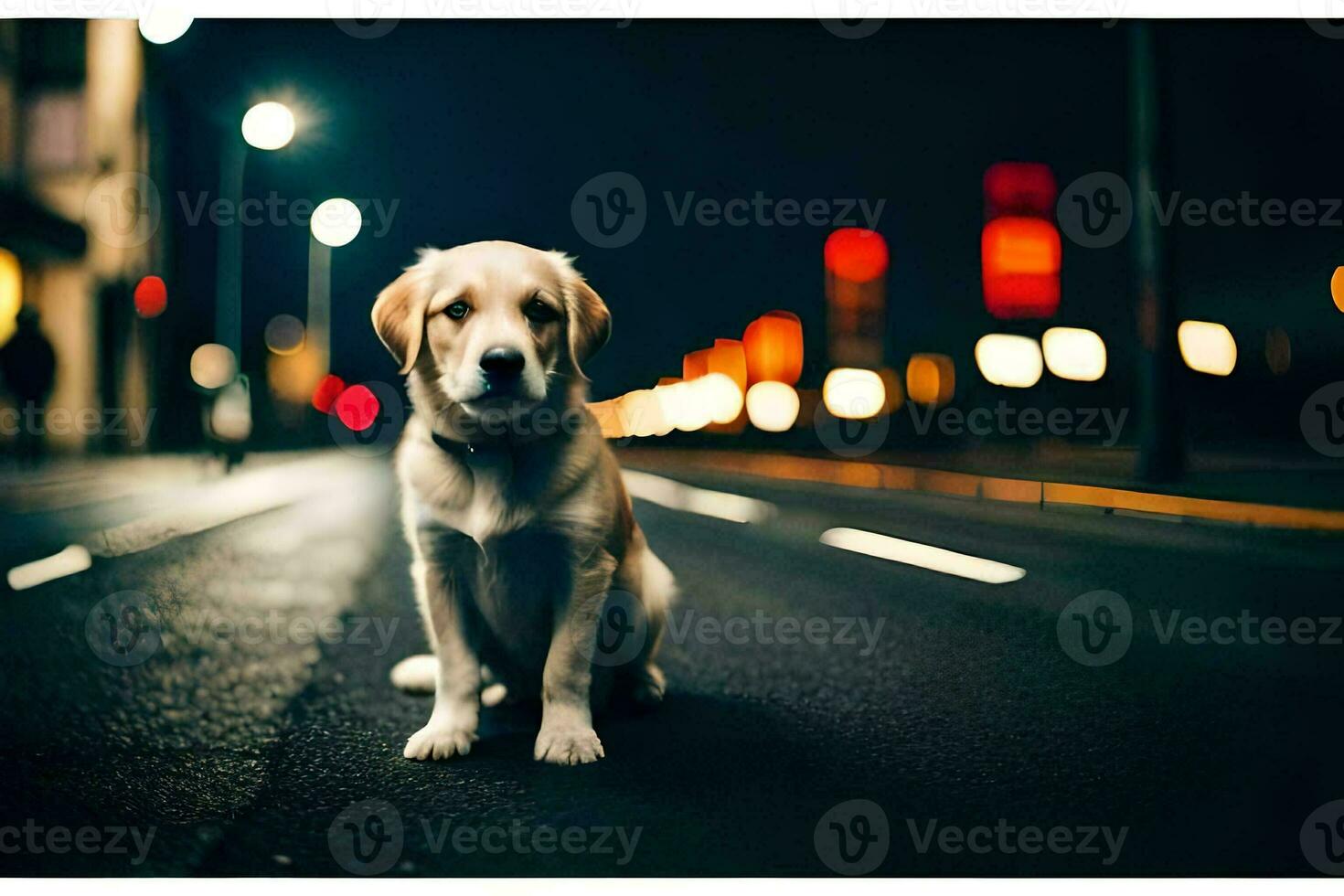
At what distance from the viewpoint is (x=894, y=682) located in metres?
3.93

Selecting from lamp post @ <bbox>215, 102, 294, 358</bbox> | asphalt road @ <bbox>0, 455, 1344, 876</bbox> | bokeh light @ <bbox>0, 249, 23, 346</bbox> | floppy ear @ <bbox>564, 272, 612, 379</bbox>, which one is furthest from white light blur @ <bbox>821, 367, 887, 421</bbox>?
bokeh light @ <bbox>0, 249, 23, 346</bbox>

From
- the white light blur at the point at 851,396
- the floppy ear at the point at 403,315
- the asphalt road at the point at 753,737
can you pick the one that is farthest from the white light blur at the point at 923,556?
the floppy ear at the point at 403,315

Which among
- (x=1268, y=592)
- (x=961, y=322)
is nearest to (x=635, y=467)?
(x=961, y=322)

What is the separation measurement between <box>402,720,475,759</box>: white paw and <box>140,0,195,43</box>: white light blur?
2577 mm

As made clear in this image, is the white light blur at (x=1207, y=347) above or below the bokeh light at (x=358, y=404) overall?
above

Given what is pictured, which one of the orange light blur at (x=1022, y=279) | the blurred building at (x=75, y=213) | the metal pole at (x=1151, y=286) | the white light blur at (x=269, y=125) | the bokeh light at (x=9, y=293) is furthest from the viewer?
the orange light blur at (x=1022, y=279)

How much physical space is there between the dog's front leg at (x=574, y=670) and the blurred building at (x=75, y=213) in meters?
10.1

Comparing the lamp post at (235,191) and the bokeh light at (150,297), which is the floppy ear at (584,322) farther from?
the bokeh light at (150,297)

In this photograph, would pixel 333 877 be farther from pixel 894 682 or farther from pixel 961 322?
pixel 961 322

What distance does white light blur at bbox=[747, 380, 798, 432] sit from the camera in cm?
2961

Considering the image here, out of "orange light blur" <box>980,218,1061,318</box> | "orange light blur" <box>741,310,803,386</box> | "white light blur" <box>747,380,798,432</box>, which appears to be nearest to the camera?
"orange light blur" <box>980,218,1061,318</box>

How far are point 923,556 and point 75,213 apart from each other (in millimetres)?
16263

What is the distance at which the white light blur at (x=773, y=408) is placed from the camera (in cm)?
2961

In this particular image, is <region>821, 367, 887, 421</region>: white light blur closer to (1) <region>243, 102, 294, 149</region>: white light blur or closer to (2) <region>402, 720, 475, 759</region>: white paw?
(1) <region>243, 102, 294, 149</region>: white light blur
